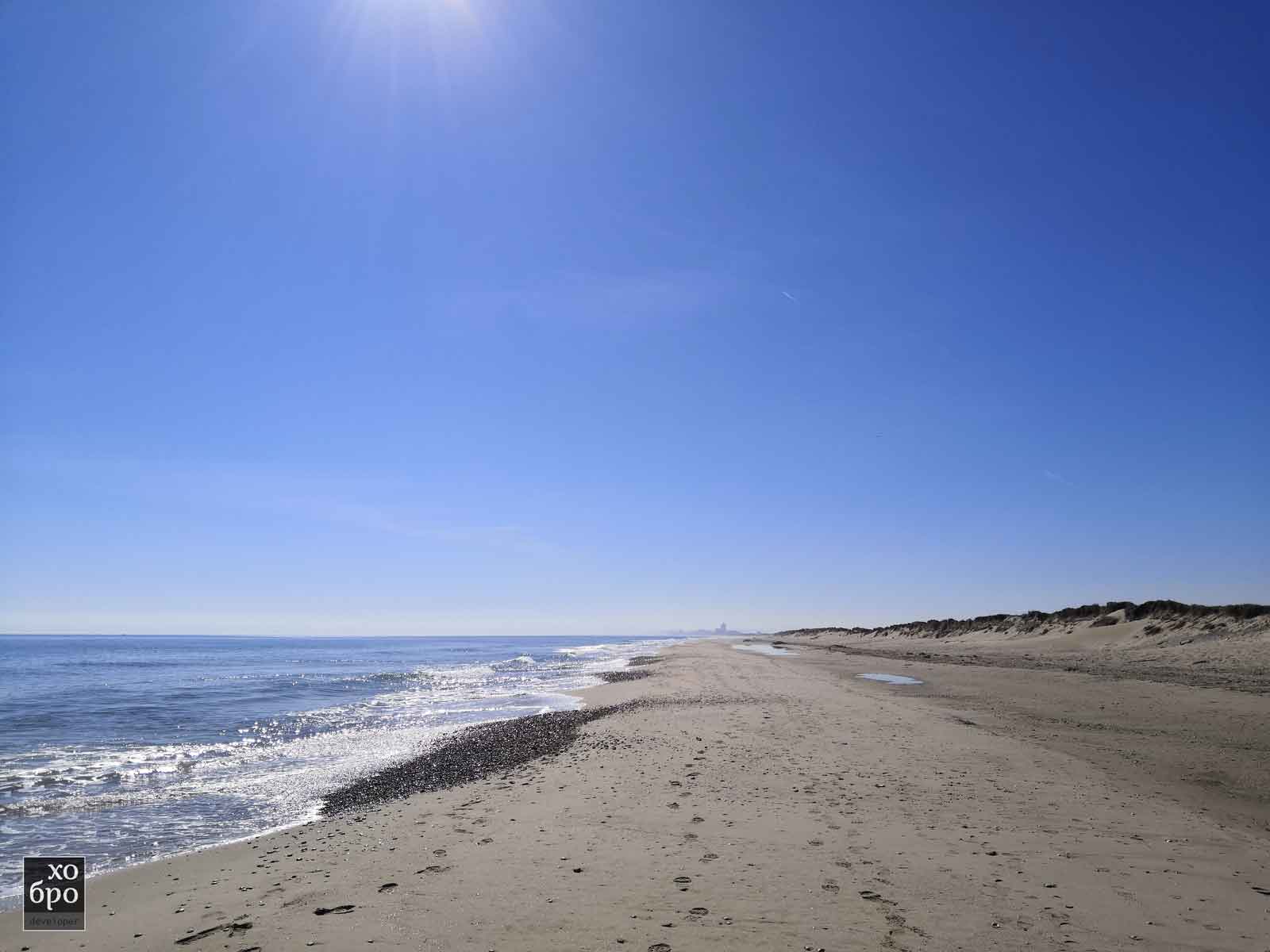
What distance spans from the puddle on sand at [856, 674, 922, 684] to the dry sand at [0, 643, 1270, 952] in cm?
1596

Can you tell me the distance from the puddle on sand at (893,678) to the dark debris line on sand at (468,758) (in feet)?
51.7

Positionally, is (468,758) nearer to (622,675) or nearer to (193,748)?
(193,748)

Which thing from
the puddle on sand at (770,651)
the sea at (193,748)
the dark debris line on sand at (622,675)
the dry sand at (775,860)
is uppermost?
the dry sand at (775,860)

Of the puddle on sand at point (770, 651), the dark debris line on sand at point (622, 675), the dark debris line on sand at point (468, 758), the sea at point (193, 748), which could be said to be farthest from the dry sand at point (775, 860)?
the puddle on sand at point (770, 651)

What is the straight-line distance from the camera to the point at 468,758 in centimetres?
1631

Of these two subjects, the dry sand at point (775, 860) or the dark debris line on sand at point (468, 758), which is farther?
the dark debris line on sand at point (468, 758)

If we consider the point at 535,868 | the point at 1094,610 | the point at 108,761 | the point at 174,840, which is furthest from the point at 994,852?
the point at 1094,610

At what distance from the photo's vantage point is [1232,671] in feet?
87.0

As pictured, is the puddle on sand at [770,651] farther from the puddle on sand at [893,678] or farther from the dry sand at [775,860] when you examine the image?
the dry sand at [775,860]

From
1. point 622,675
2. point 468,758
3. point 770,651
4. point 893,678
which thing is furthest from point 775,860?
point 770,651

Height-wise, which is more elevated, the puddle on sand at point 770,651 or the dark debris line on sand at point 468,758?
the dark debris line on sand at point 468,758

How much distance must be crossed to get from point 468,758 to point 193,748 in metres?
10.3

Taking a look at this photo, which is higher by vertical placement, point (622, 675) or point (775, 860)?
point (775, 860)

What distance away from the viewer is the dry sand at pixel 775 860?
6.24 meters
